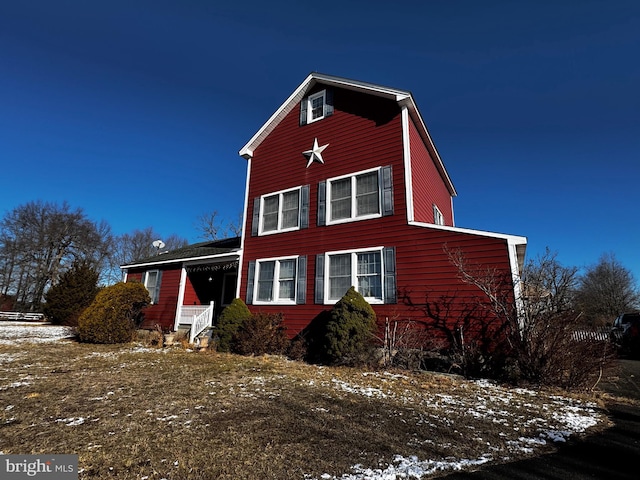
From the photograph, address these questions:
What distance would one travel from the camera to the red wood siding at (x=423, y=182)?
10922 mm

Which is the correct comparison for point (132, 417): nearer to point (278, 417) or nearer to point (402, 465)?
point (278, 417)

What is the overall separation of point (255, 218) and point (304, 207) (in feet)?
8.34

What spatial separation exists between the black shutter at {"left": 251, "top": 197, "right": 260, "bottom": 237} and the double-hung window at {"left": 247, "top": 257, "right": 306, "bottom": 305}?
1.34 meters

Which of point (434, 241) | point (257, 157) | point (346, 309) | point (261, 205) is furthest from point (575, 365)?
point (257, 157)

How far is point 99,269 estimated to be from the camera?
4009 cm

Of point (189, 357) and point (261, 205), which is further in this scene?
point (261, 205)

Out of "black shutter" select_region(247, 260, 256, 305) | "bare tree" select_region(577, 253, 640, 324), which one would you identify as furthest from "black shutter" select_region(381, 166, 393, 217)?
"bare tree" select_region(577, 253, 640, 324)

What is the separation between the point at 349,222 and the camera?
1102 cm

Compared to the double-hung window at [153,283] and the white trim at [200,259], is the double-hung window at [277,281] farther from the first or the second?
the double-hung window at [153,283]

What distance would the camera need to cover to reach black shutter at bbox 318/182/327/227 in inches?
457

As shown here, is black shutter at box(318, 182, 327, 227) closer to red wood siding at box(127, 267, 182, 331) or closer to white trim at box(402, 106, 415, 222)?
white trim at box(402, 106, 415, 222)

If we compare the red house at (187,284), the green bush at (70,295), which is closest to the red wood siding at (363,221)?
the red house at (187,284)

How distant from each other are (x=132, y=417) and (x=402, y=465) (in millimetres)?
3625

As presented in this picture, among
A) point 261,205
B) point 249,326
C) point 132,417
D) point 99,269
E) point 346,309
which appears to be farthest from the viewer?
point 99,269
